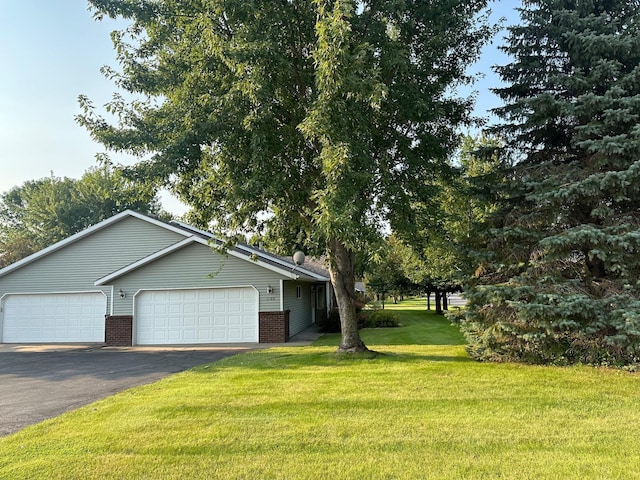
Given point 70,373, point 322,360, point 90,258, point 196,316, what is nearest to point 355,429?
point 322,360

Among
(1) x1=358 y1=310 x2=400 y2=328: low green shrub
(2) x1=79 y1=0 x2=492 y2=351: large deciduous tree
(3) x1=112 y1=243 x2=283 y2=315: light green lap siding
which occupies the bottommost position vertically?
(1) x1=358 y1=310 x2=400 y2=328: low green shrub

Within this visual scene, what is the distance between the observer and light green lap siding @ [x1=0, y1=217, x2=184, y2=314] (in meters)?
17.1

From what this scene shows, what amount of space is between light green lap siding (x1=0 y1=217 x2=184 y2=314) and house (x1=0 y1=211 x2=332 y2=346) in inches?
1.6

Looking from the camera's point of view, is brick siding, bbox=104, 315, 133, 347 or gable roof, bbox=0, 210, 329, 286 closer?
gable roof, bbox=0, 210, 329, 286

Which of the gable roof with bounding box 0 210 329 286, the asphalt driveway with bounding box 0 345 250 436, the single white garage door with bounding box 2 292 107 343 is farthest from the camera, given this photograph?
the single white garage door with bounding box 2 292 107 343

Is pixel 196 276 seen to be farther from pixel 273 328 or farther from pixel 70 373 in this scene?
pixel 70 373

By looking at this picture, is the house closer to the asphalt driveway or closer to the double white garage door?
the double white garage door

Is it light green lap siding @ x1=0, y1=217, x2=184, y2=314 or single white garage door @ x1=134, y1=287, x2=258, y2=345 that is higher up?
light green lap siding @ x1=0, y1=217, x2=184, y2=314

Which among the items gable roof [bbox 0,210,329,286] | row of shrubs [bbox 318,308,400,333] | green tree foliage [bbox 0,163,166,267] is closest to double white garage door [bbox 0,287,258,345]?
gable roof [bbox 0,210,329,286]

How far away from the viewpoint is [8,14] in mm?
9430

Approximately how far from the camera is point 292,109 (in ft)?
32.9

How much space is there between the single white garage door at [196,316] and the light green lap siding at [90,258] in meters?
2.32

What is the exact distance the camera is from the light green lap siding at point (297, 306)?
650 inches

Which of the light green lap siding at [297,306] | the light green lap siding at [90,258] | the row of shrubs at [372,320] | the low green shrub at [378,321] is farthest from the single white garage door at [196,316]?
the low green shrub at [378,321]
